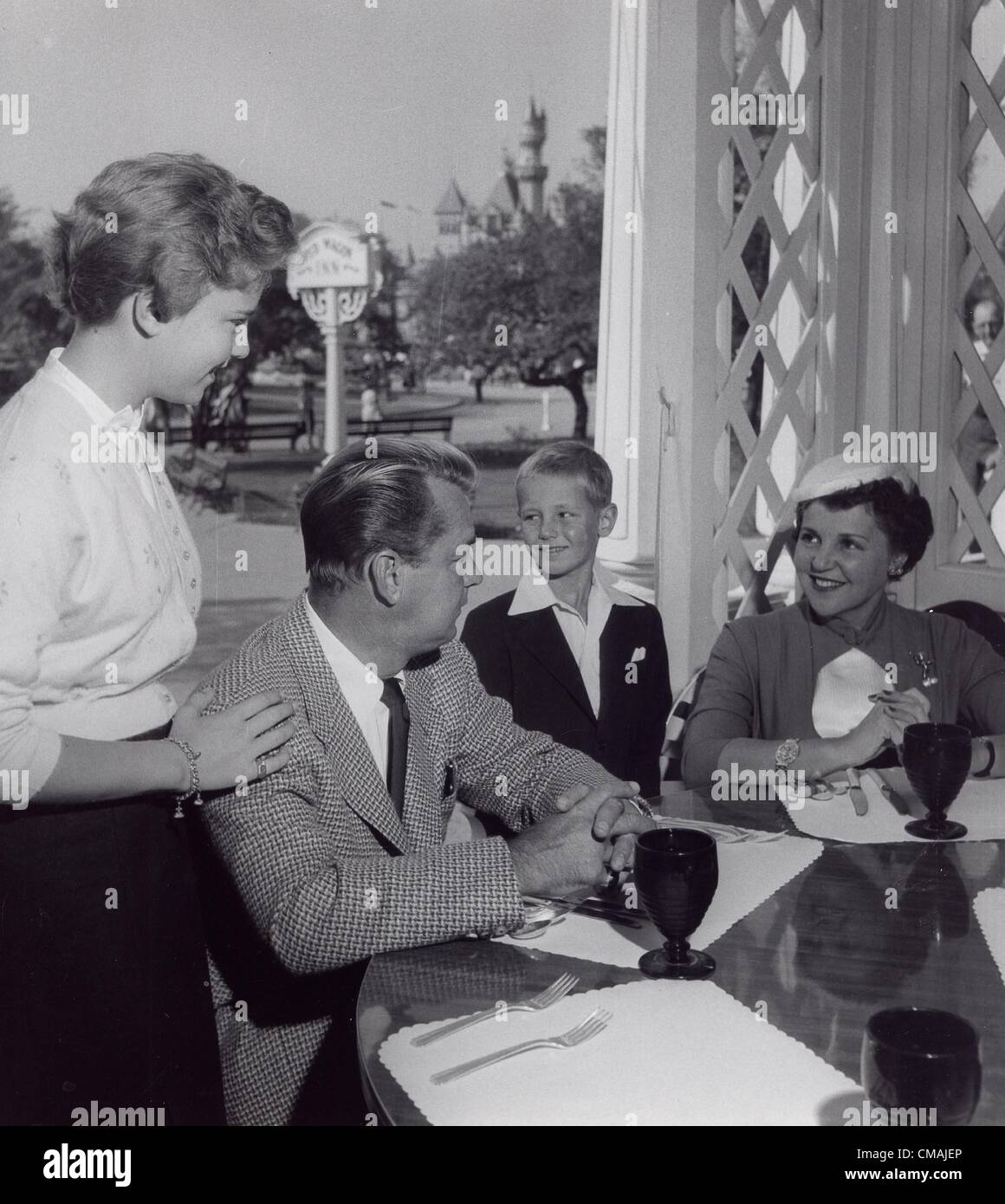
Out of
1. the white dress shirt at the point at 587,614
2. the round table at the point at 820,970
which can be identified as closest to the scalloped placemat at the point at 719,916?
the round table at the point at 820,970

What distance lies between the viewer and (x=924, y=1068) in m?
0.73

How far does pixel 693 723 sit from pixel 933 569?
1446 millimetres

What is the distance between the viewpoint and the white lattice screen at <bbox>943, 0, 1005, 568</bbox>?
2.92m

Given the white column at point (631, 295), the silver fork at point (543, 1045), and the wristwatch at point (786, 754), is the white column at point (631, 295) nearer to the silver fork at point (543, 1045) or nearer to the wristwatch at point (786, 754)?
the wristwatch at point (786, 754)

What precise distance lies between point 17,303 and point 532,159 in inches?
60.4

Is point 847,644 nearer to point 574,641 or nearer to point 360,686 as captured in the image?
point 574,641

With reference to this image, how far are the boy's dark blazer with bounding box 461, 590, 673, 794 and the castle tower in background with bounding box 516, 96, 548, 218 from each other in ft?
5.12

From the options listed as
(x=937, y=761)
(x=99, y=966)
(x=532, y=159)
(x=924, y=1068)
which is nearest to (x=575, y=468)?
(x=937, y=761)

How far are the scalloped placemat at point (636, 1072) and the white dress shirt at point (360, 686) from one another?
0.50 metres

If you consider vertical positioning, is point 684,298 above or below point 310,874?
above

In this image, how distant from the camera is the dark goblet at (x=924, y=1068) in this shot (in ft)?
2.41

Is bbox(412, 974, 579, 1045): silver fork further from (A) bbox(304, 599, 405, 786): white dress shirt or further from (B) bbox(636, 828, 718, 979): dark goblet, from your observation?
(A) bbox(304, 599, 405, 786): white dress shirt
